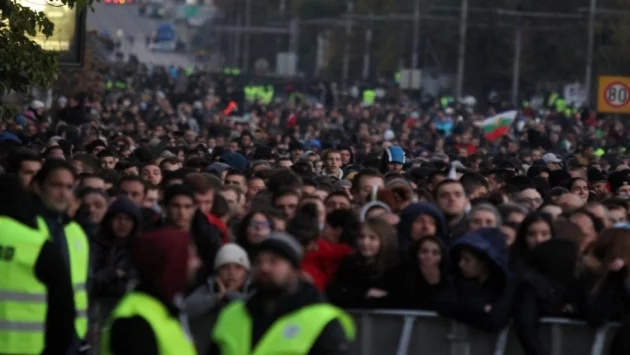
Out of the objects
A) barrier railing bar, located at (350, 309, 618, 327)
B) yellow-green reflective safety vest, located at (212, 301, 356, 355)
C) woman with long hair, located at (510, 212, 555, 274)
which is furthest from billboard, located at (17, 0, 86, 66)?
yellow-green reflective safety vest, located at (212, 301, 356, 355)

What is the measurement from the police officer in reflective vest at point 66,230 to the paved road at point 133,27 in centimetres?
14352

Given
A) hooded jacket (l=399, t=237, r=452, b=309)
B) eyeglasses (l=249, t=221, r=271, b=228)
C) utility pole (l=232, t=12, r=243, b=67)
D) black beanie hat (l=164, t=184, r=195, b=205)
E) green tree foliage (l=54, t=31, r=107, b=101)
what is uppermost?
utility pole (l=232, t=12, r=243, b=67)

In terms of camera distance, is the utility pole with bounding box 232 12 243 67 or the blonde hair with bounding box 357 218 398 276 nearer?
the blonde hair with bounding box 357 218 398 276

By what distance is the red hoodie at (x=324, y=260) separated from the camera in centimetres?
1089

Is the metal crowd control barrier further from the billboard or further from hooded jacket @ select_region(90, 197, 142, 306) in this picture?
the billboard

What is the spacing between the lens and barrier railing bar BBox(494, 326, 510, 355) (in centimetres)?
1035

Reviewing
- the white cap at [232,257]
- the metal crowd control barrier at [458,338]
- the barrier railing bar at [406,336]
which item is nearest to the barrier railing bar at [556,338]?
the metal crowd control barrier at [458,338]

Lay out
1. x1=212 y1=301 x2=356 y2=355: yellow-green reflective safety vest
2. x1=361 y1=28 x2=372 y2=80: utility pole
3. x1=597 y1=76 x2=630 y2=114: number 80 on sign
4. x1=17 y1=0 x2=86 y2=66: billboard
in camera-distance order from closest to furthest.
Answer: x1=212 y1=301 x2=356 y2=355: yellow-green reflective safety vest < x1=17 y1=0 x2=86 y2=66: billboard < x1=597 y1=76 x2=630 y2=114: number 80 on sign < x1=361 y1=28 x2=372 y2=80: utility pole

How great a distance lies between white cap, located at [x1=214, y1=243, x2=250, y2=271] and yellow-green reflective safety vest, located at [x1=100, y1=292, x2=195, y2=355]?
101 inches

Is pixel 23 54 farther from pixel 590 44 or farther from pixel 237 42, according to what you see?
pixel 237 42

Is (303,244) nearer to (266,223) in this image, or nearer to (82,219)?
(266,223)

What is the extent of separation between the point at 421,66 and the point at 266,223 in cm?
9016

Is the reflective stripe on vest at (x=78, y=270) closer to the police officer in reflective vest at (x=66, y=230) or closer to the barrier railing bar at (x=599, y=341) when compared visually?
the police officer in reflective vest at (x=66, y=230)

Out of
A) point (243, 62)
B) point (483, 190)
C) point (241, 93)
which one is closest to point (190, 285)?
point (483, 190)
